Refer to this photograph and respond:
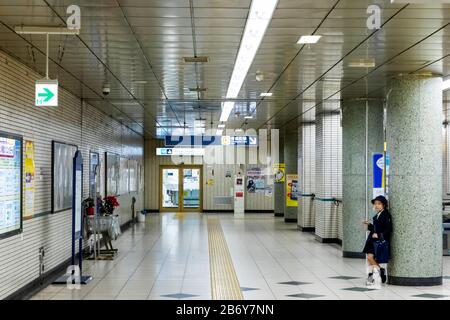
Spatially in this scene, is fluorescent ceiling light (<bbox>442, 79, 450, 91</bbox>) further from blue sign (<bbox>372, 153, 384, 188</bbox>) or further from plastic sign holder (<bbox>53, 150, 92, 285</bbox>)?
plastic sign holder (<bbox>53, 150, 92, 285</bbox>)

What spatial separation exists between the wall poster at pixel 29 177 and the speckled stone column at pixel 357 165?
20.3 feet

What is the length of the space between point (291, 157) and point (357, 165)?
8.86 metres

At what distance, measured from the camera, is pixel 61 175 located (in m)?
10.1

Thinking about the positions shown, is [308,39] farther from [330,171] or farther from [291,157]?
[291,157]

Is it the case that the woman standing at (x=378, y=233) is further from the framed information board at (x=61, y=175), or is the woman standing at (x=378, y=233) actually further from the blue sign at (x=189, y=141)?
the blue sign at (x=189, y=141)

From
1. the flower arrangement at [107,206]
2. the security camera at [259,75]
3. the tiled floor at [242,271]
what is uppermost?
the security camera at [259,75]

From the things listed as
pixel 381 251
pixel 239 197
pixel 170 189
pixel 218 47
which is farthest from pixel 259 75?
pixel 170 189

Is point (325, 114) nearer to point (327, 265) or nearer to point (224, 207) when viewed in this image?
point (327, 265)

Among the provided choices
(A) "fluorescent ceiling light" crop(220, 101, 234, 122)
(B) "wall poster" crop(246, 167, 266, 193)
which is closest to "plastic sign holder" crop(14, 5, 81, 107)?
(A) "fluorescent ceiling light" crop(220, 101, 234, 122)

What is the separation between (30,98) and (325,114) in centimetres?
808

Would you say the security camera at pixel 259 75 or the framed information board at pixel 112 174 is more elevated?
the security camera at pixel 259 75

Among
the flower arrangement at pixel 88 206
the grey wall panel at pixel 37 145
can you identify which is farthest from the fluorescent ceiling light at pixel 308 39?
the flower arrangement at pixel 88 206

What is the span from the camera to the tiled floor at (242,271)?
7949 mm
